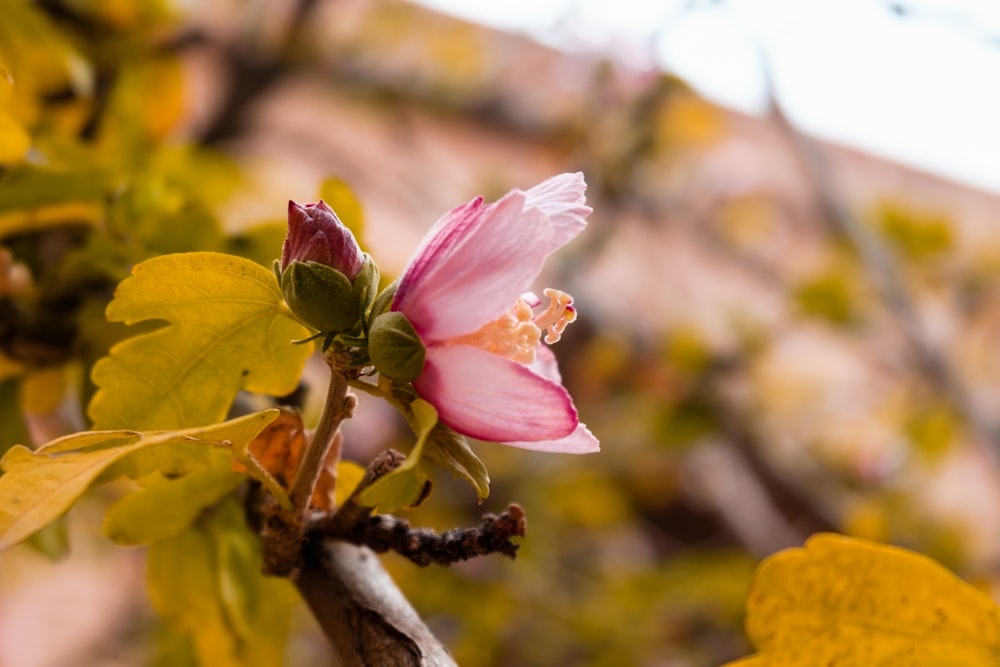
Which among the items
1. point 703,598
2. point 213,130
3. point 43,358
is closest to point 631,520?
point 703,598

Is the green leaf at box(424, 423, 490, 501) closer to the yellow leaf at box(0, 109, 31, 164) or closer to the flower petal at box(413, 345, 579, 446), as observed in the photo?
the flower petal at box(413, 345, 579, 446)

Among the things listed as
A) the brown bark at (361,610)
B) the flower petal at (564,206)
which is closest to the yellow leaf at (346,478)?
the brown bark at (361,610)

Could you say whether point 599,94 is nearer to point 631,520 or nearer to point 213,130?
point 213,130

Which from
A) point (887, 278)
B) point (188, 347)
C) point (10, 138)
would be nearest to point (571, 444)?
point (188, 347)

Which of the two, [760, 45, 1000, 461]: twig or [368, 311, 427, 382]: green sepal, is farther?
[760, 45, 1000, 461]: twig

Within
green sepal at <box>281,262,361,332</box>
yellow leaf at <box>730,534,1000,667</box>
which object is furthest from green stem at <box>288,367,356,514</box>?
yellow leaf at <box>730,534,1000,667</box>

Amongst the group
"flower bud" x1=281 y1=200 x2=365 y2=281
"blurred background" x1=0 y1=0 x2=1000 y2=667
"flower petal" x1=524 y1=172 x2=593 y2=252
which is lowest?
"blurred background" x1=0 y1=0 x2=1000 y2=667

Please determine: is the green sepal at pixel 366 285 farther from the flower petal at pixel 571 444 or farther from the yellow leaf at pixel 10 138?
the yellow leaf at pixel 10 138
